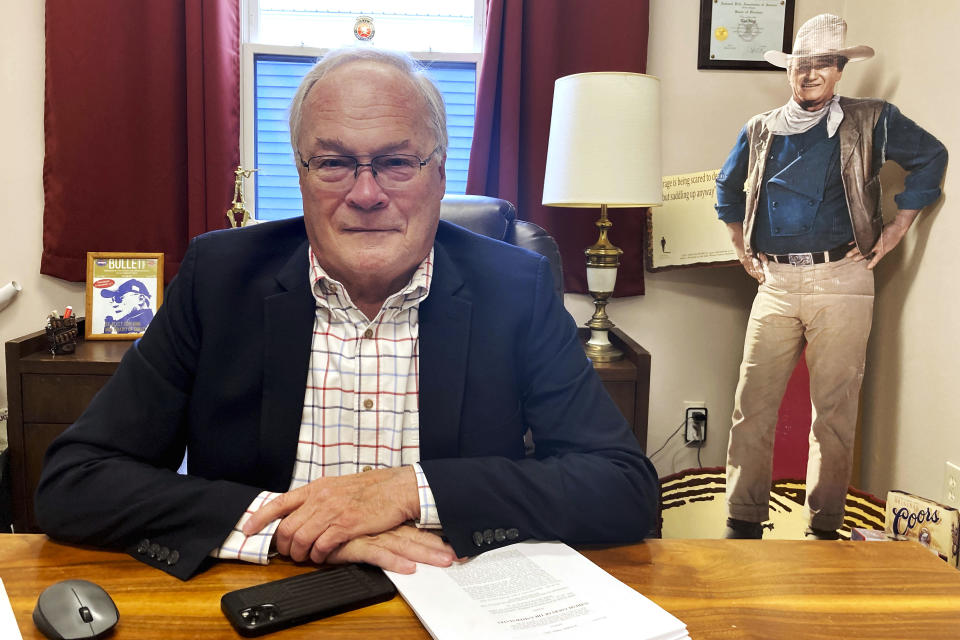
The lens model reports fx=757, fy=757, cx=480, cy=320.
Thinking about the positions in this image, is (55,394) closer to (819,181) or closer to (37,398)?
(37,398)

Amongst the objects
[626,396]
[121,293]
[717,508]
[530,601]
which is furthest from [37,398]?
[717,508]

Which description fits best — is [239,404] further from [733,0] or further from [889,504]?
[733,0]

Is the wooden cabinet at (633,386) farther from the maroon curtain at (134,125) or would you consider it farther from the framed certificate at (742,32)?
the maroon curtain at (134,125)

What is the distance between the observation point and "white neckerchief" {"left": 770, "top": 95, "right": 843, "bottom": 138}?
2018mm

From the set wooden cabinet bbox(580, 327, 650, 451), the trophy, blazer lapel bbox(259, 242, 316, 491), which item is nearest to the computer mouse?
blazer lapel bbox(259, 242, 316, 491)

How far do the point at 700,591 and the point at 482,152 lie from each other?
1.95m

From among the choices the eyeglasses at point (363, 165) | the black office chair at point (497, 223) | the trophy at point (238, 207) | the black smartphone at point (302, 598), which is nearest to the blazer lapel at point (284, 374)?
the eyeglasses at point (363, 165)

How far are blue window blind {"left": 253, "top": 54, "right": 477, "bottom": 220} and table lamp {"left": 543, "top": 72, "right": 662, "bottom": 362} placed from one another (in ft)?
1.88

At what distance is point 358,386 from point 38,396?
1.40 meters

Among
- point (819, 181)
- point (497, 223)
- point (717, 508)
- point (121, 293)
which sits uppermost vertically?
point (819, 181)

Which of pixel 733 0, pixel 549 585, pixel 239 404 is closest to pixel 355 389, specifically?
pixel 239 404

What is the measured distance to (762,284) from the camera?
86.4 inches

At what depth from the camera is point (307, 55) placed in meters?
2.64

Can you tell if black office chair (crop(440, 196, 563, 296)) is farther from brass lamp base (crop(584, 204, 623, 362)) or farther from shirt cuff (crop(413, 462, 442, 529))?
shirt cuff (crop(413, 462, 442, 529))
